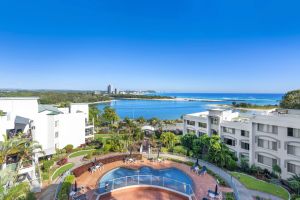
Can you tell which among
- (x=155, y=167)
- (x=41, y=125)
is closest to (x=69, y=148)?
(x=41, y=125)

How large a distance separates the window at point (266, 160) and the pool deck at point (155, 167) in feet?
26.4

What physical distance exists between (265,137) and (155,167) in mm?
15115

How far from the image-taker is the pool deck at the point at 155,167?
858 inches

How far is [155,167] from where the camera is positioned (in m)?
28.8

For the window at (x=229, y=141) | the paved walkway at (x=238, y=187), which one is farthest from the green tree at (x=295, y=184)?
the window at (x=229, y=141)

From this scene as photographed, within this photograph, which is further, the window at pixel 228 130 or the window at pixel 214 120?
the window at pixel 214 120

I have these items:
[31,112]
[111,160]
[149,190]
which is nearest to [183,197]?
[149,190]

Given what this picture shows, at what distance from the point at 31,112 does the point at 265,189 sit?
93.2 feet

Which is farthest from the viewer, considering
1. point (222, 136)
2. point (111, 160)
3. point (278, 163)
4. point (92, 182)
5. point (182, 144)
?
point (182, 144)

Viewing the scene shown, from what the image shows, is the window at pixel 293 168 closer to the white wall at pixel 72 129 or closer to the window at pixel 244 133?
the window at pixel 244 133

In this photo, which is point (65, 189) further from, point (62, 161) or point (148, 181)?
point (62, 161)

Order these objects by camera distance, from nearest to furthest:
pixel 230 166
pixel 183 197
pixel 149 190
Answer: pixel 183 197 → pixel 149 190 → pixel 230 166

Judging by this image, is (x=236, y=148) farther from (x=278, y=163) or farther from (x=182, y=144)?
(x=182, y=144)

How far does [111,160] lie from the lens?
30516 mm
